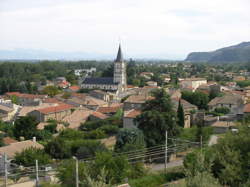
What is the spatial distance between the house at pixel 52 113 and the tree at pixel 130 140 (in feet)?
51.7

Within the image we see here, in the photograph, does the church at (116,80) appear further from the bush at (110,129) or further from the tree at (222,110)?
the bush at (110,129)

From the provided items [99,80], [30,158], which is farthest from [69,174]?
[99,80]

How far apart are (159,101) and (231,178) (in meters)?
9.29

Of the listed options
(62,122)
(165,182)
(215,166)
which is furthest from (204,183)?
(62,122)

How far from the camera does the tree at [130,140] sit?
1753cm

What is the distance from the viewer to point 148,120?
63.7 ft

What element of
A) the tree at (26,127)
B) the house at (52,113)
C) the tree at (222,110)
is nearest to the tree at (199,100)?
the tree at (222,110)

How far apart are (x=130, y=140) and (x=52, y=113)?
57.4 ft

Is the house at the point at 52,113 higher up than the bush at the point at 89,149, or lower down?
lower down

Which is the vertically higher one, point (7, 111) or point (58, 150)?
point (58, 150)

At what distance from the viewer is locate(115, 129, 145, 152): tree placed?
1753 cm

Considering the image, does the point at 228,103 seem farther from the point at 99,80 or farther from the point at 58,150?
the point at 99,80

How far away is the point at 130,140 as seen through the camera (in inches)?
729

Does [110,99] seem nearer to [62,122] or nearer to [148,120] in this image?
[62,122]
